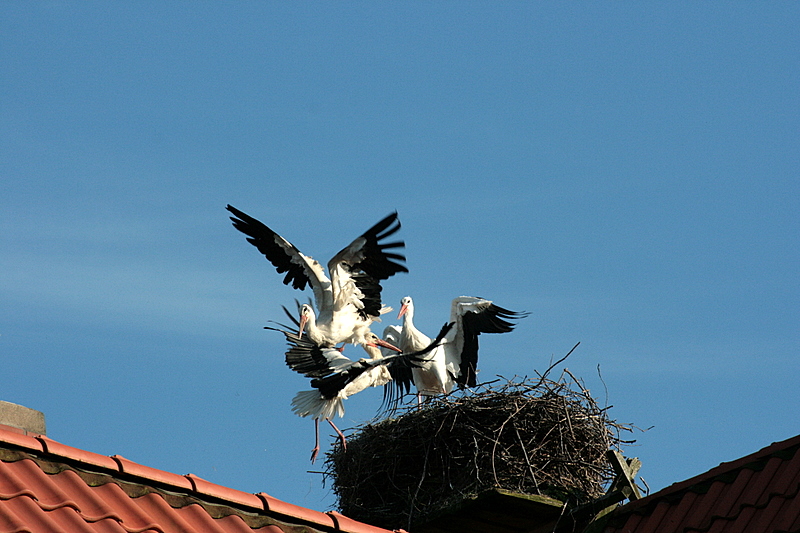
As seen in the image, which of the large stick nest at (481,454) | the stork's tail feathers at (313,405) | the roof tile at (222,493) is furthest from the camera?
the stork's tail feathers at (313,405)

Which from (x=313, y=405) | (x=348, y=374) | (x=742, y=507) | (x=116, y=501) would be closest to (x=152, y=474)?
(x=116, y=501)

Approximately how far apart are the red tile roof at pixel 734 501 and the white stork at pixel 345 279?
15.7 feet

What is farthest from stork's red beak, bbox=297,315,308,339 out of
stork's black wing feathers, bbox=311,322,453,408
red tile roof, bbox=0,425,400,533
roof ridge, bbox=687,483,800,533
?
red tile roof, bbox=0,425,400,533

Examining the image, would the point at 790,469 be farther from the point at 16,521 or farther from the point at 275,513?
the point at 16,521

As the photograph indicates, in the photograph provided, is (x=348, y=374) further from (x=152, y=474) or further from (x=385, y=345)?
(x=152, y=474)

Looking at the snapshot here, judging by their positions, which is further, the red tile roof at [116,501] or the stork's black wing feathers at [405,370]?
the stork's black wing feathers at [405,370]

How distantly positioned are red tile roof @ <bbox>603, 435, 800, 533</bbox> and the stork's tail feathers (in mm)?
4295

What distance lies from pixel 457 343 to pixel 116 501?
6928 mm

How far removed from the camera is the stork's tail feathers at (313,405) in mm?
10375

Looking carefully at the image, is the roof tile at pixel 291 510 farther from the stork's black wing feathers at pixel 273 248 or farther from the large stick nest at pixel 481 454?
the stork's black wing feathers at pixel 273 248

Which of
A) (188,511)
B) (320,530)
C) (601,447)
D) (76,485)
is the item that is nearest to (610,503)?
(601,447)

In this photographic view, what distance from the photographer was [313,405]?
10391 mm

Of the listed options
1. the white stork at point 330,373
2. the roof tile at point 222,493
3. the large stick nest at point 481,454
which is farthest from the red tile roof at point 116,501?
the white stork at point 330,373

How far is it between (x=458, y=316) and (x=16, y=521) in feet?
24.2
